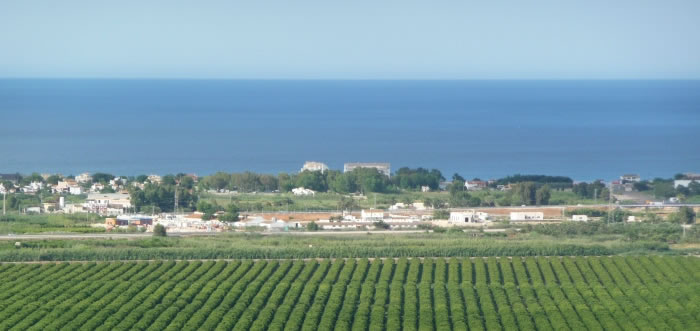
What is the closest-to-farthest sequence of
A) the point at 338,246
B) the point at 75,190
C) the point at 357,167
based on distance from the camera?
the point at 338,246 < the point at 75,190 < the point at 357,167

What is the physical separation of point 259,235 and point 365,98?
96950 millimetres

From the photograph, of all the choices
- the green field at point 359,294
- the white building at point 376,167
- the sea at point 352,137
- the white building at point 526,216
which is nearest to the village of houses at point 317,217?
the white building at point 526,216

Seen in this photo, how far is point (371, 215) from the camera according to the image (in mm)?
34969

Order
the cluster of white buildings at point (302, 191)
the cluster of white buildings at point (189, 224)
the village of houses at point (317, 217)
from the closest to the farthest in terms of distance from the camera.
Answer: the cluster of white buildings at point (189, 224) → the village of houses at point (317, 217) → the cluster of white buildings at point (302, 191)

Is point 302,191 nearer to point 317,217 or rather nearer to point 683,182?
point 317,217

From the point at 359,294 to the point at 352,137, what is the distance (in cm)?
5079

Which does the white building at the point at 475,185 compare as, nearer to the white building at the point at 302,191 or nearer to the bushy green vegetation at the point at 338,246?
the white building at the point at 302,191

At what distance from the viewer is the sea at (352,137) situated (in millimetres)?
57531

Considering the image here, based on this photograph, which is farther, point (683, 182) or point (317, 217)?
point (683, 182)

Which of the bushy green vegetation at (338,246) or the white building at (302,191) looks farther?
the white building at (302,191)

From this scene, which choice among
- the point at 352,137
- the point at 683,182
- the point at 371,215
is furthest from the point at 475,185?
the point at 352,137

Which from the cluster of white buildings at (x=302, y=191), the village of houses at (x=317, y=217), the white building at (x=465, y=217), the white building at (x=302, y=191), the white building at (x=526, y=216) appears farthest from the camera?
the white building at (x=302, y=191)

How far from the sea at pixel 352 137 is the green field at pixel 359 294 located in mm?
28030

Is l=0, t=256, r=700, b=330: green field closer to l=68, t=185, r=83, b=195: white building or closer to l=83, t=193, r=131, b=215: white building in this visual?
l=83, t=193, r=131, b=215: white building
